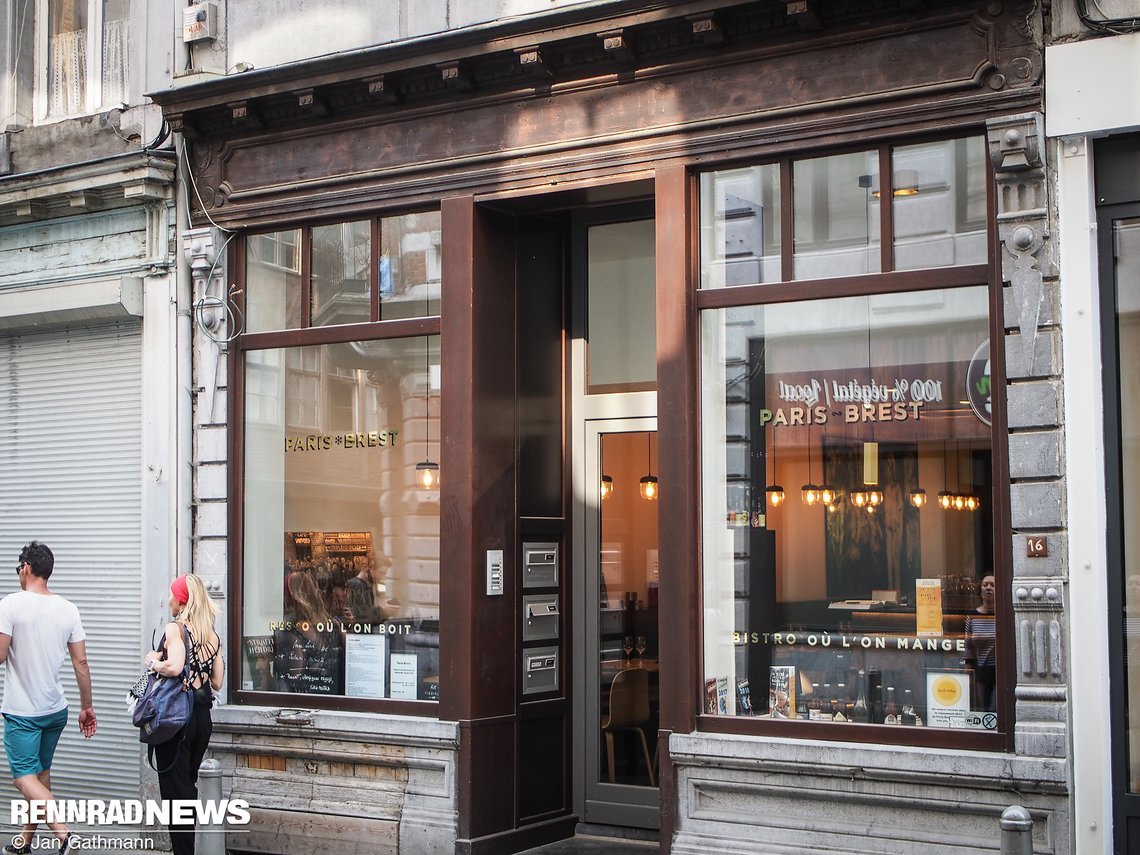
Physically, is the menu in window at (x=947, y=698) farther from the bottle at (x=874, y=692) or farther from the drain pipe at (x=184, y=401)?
the drain pipe at (x=184, y=401)

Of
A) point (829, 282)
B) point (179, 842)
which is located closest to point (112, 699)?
point (179, 842)

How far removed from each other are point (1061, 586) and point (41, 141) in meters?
9.30

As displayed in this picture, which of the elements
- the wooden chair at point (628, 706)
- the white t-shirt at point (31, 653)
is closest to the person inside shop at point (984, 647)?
the wooden chair at point (628, 706)

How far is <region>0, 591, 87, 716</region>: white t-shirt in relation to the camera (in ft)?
30.6

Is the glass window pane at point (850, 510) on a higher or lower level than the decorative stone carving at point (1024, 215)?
lower

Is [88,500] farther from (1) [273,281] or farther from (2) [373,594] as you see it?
(2) [373,594]

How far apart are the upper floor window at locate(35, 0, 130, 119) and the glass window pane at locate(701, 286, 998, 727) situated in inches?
239

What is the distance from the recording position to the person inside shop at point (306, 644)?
10.6 m

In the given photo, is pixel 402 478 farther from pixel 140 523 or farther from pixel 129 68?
pixel 129 68

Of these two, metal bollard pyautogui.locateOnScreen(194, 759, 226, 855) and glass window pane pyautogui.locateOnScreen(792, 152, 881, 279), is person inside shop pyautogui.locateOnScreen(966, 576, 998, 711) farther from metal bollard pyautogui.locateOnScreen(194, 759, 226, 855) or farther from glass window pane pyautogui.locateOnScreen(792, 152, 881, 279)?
metal bollard pyautogui.locateOnScreen(194, 759, 226, 855)

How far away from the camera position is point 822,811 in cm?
834

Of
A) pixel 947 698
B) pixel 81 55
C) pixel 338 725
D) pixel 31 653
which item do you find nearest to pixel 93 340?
pixel 81 55

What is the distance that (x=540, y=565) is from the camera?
10297 mm

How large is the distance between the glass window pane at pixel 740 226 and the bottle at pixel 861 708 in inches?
103
